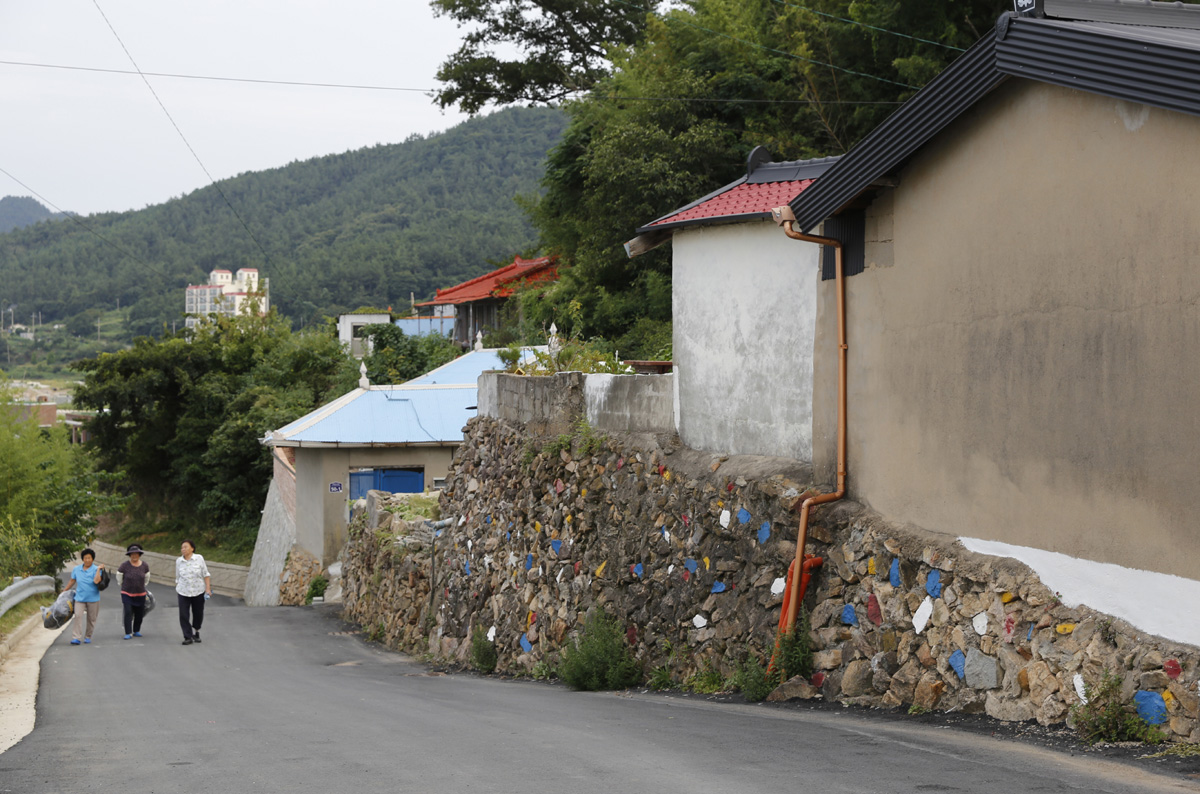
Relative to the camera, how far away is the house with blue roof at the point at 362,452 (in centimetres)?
2795

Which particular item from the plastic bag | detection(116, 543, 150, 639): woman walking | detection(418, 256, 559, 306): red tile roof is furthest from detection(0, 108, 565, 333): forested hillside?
the plastic bag

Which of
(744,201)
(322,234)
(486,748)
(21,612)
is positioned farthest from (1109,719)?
(322,234)

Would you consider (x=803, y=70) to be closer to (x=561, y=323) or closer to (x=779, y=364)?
(x=561, y=323)

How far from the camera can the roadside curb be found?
14.4 m

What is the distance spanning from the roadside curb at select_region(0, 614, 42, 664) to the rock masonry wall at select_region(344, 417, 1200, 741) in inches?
239

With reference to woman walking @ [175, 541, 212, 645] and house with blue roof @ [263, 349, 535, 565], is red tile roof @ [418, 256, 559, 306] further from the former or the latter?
woman walking @ [175, 541, 212, 645]

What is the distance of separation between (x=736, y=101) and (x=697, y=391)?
15154 mm

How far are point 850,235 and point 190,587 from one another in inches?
487

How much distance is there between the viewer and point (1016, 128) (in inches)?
307

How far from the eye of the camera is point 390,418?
93.8 feet

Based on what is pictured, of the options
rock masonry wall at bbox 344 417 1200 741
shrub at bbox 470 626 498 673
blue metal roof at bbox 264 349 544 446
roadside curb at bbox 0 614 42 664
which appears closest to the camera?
rock masonry wall at bbox 344 417 1200 741

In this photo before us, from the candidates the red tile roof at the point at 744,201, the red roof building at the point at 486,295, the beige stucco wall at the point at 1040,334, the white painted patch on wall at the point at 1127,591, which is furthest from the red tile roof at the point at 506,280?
the white painted patch on wall at the point at 1127,591

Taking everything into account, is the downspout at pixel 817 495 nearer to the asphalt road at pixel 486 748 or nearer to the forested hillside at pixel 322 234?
the asphalt road at pixel 486 748

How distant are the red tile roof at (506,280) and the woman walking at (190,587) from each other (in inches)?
882
